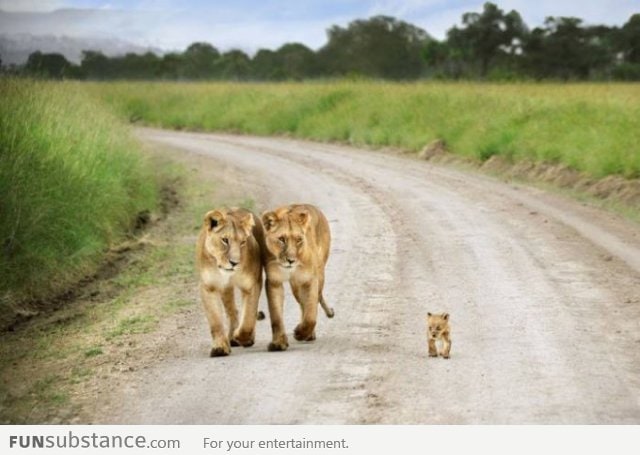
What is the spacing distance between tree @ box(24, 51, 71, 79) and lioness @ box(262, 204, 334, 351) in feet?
26.9

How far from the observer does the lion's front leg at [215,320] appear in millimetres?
7582

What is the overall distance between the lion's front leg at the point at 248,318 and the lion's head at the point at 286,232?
292 mm

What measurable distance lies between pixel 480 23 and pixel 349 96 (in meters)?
8.57

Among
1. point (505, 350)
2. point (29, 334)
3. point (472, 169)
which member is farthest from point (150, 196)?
point (505, 350)

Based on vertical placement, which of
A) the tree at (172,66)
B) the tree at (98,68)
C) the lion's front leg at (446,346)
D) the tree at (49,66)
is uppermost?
the tree at (49,66)

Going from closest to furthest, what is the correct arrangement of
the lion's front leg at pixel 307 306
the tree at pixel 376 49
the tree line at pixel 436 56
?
the lion's front leg at pixel 307 306
the tree line at pixel 436 56
the tree at pixel 376 49

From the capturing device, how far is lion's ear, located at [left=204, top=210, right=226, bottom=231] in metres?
7.21

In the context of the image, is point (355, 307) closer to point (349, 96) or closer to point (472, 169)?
point (472, 169)

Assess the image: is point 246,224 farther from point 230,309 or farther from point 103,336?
point 103,336

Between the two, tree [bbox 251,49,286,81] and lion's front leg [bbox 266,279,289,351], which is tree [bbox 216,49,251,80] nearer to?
tree [bbox 251,49,286,81]

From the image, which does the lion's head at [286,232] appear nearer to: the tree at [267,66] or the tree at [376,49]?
the tree at [376,49]

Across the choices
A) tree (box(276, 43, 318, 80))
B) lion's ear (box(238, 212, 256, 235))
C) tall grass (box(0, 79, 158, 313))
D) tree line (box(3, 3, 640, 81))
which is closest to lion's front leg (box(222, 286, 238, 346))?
lion's ear (box(238, 212, 256, 235))

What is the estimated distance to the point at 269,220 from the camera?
729 cm

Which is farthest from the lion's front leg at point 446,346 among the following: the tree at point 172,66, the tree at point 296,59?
the tree at point 172,66
